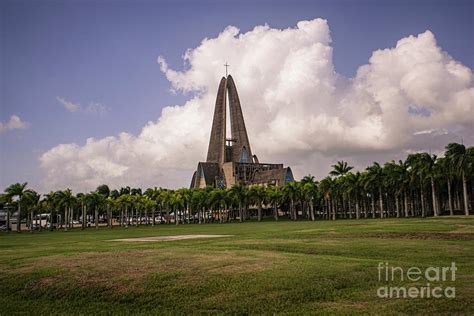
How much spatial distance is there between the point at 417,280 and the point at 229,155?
16700 cm

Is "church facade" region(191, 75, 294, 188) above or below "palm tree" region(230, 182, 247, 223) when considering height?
above

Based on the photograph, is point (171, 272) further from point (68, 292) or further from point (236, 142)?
point (236, 142)

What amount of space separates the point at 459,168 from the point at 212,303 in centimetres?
6380

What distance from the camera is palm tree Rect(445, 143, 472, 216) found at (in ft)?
221

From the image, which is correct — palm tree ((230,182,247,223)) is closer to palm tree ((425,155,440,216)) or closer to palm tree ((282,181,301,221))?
palm tree ((282,181,301,221))

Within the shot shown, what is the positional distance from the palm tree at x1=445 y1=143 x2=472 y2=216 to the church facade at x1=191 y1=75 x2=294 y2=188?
98.3m

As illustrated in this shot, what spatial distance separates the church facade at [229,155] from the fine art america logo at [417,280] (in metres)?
150

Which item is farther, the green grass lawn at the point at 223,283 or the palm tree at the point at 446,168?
the palm tree at the point at 446,168

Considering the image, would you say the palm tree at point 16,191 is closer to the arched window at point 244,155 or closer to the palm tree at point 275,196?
the palm tree at point 275,196

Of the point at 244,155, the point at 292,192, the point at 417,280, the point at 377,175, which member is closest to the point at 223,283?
the point at 417,280

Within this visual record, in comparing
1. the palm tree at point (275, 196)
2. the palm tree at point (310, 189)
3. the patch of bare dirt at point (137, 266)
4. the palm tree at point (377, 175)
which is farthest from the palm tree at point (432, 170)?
the patch of bare dirt at point (137, 266)

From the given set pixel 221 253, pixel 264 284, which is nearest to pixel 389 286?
pixel 264 284

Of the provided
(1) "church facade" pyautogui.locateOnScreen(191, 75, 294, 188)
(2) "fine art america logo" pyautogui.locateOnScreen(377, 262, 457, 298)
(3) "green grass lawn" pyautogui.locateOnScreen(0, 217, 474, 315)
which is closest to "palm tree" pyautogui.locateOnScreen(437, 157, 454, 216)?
(3) "green grass lawn" pyautogui.locateOnScreen(0, 217, 474, 315)

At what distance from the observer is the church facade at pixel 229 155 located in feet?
558
